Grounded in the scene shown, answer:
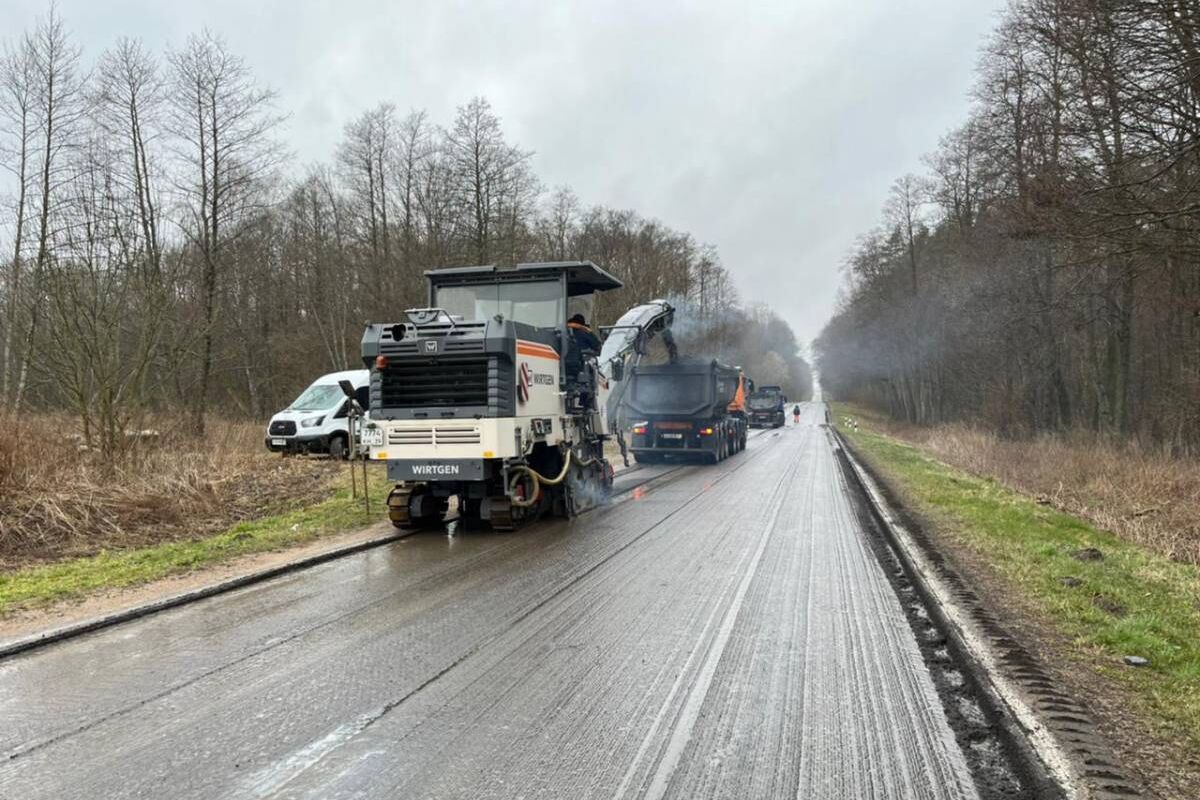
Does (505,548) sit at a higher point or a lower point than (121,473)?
lower

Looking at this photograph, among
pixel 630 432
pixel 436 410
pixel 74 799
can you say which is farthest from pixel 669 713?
pixel 630 432

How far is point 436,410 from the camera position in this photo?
976 centimetres

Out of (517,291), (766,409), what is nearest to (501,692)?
(517,291)

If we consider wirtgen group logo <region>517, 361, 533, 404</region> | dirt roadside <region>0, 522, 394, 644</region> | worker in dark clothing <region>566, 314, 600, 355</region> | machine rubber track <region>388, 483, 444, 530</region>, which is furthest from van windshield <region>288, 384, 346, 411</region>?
wirtgen group logo <region>517, 361, 533, 404</region>

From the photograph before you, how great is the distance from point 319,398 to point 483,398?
11.5 metres

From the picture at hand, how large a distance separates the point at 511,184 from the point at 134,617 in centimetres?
2699

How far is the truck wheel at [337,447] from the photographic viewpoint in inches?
731

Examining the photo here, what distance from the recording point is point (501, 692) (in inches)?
177

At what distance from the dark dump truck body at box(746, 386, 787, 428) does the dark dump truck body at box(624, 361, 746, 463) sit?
85.3 feet

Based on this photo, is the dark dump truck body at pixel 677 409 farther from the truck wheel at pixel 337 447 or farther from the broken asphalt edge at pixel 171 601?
the broken asphalt edge at pixel 171 601

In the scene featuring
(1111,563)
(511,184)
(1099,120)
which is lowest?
(1111,563)

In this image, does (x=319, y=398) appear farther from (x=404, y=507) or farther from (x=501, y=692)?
(x=501, y=692)

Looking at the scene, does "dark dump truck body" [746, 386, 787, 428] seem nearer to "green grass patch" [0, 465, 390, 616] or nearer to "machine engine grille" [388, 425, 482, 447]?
"green grass patch" [0, 465, 390, 616]

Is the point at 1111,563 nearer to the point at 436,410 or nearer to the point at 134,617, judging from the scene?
the point at 436,410
